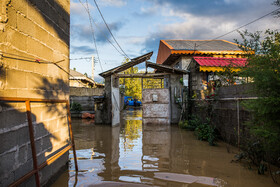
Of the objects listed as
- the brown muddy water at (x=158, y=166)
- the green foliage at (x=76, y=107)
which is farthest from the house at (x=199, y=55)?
the green foliage at (x=76, y=107)

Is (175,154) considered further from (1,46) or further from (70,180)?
(1,46)

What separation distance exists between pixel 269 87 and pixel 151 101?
8.84m

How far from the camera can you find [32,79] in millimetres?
3094

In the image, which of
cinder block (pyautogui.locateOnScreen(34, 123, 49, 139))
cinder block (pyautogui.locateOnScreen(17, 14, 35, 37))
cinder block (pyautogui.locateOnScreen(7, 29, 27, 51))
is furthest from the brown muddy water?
cinder block (pyautogui.locateOnScreen(17, 14, 35, 37))

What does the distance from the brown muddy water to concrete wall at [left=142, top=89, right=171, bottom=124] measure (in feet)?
15.7

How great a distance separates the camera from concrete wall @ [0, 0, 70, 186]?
246 cm

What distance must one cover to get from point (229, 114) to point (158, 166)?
10.9 feet

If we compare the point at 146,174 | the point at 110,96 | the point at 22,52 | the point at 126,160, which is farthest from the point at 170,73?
the point at 22,52

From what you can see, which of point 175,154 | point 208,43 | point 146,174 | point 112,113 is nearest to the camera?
point 146,174

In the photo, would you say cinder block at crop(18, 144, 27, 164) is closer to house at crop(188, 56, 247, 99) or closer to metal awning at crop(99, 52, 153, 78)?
house at crop(188, 56, 247, 99)

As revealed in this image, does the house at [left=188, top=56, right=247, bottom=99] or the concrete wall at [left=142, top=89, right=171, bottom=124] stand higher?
→ the house at [left=188, top=56, right=247, bottom=99]

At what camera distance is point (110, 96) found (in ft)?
38.3

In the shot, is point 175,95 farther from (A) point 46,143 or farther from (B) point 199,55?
(A) point 46,143

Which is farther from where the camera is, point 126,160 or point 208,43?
point 208,43
